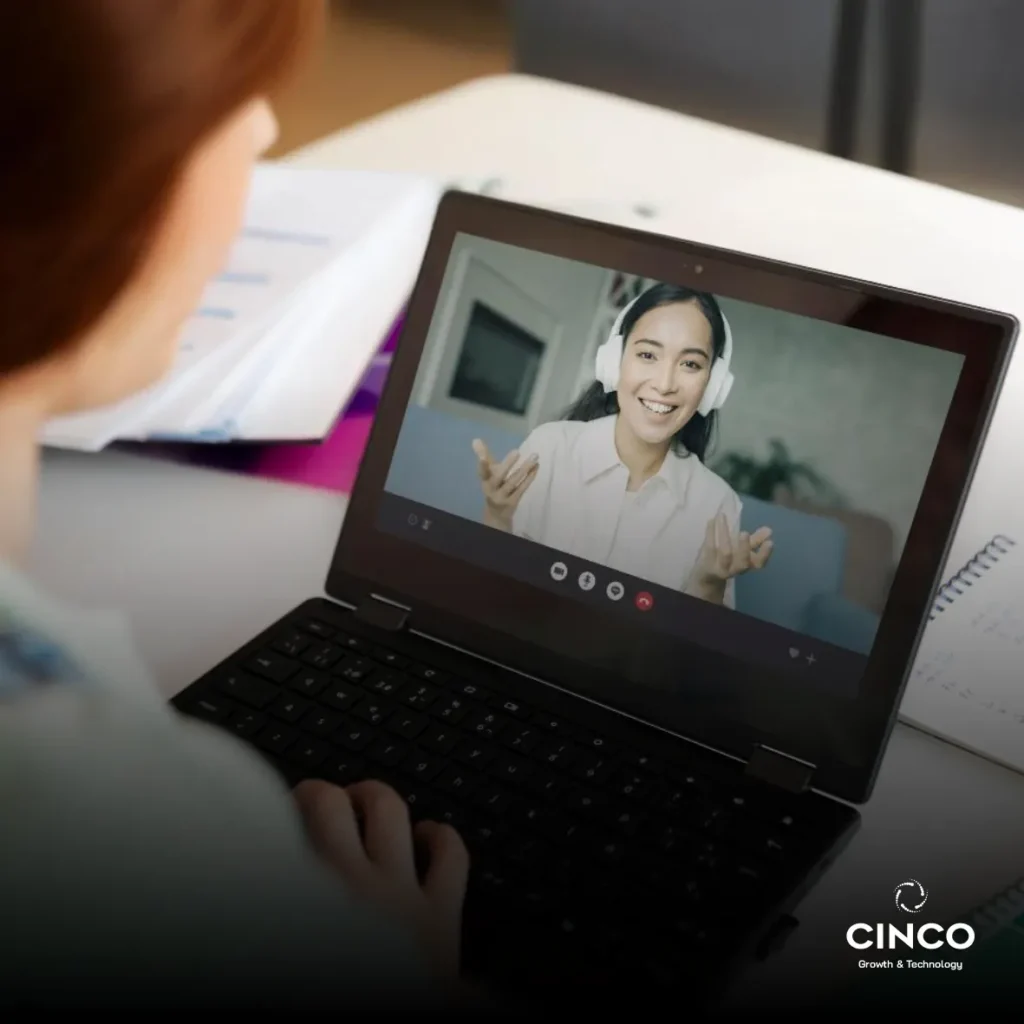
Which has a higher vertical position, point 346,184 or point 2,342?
point 346,184

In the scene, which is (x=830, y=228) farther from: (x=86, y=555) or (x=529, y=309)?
(x=86, y=555)

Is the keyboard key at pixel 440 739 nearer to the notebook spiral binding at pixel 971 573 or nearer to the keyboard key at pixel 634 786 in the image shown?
the keyboard key at pixel 634 786

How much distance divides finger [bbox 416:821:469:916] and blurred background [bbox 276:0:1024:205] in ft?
4.31

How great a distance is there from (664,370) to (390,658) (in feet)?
0.54

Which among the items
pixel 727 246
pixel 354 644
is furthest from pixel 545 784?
pixel 727 246

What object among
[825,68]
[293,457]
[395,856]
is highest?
[825,68]

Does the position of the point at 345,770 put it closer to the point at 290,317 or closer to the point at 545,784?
the point at 545,784

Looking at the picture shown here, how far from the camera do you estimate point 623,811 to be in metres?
0.43

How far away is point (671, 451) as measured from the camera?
48cm

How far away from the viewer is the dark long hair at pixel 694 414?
1.55ft

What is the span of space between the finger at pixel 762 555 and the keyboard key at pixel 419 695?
14 cm

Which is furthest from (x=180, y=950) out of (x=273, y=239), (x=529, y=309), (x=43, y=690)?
(x=273, y=239)

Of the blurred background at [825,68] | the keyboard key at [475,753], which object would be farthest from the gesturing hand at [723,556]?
the blurred background at [825,68]

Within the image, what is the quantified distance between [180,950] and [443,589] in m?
0.24
